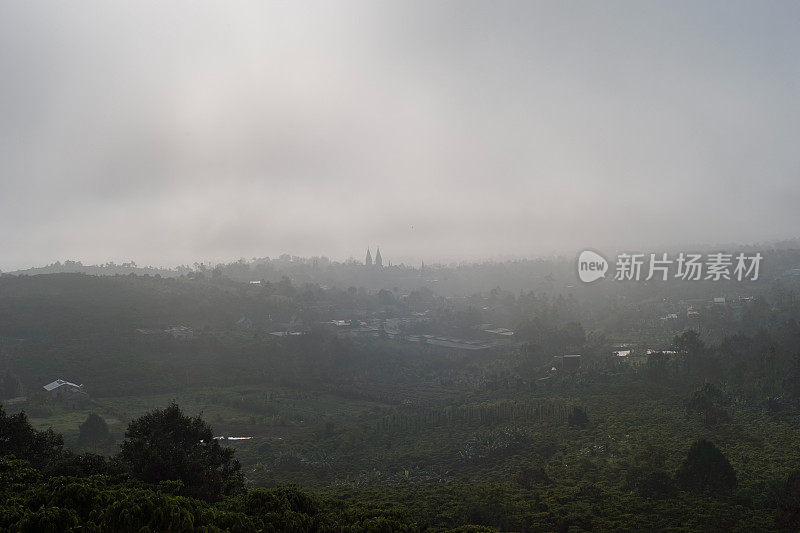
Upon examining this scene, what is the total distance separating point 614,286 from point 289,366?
59747 mm

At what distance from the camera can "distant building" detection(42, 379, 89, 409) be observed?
33.5 m

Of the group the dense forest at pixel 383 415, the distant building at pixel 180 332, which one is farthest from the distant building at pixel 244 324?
the distant building at pixel 180 332

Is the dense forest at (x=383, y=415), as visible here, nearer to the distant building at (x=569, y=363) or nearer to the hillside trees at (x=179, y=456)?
the hillside trees at (x=179, y=456)

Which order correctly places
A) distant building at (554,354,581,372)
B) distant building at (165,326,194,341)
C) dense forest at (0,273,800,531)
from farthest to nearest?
1. distant building at (165,326,194,341)
2. distant building at (554,354,581,372)
3. dense forest at (0,273,800,531)

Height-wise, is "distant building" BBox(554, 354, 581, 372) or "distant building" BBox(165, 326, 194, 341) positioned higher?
"distant building" BBox(165, 326, 194, 341)

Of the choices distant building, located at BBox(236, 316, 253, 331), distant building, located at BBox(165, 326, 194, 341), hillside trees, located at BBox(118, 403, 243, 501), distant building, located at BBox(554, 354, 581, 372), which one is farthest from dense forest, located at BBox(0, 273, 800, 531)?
distant building, located at BBox(554, 354, 581, 372)

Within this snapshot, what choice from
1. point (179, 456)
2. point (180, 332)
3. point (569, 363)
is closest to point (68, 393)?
point (180, 332)

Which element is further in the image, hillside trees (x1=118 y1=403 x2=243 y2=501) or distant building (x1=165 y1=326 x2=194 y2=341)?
distant building (x1=165 y1=326 x2=194 y2=341)

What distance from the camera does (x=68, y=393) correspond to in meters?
34.0

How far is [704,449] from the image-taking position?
1756 cm

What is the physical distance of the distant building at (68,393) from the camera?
33.5 metres

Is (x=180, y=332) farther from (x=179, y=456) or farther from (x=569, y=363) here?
(x=179, y=456)

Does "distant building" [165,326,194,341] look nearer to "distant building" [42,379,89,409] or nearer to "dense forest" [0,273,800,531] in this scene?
"dense forest" [0,273,800,531]

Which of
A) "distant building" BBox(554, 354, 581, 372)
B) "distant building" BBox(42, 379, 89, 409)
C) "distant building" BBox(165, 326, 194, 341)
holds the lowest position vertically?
"distant building" BBox(42, 379, 89, 409)
